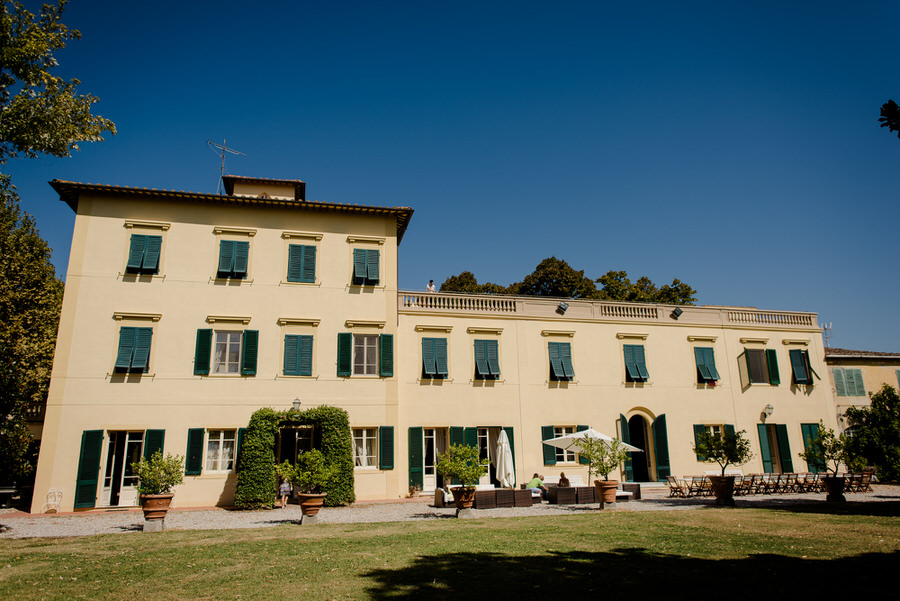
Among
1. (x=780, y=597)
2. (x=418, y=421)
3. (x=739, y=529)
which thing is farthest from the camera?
(x=418, y=421)

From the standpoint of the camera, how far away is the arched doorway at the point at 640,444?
23.9 meters

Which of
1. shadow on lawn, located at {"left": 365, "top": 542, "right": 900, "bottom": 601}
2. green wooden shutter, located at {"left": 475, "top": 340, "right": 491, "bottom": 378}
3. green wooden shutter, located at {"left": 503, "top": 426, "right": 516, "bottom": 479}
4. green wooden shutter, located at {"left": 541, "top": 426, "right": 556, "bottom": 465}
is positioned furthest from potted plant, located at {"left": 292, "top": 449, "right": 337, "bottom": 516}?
green wooden shutter, located at {"left": 541, "top": 426, "right": 556, "bottom": 465}

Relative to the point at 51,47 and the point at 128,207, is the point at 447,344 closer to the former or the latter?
the point at 128,207

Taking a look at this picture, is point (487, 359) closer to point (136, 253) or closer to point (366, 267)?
point (366, 267)

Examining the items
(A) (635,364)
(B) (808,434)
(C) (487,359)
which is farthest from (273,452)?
(B) (808,434)

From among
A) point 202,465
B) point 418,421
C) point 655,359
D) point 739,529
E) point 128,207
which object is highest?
point 128,207

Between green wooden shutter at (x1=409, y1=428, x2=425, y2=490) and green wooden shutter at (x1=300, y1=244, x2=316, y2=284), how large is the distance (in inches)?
265

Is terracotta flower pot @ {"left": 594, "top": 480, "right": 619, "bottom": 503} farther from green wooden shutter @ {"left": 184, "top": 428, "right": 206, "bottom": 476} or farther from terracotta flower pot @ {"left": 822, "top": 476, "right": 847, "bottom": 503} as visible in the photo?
green wooden shutter @ {"left": 184, "top": 428, "right": 206, "bottom": 476}

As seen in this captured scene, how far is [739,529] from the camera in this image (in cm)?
1122

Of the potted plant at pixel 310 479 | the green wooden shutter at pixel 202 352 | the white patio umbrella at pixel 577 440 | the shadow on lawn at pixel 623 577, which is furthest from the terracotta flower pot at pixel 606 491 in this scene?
the green wooden shutter at pixel 202 352

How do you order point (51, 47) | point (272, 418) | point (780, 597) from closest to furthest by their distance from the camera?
point (780, 597), point (51, 47), point (272, 418)

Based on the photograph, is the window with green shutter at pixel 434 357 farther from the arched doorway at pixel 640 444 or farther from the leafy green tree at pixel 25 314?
the leafy green tree at pixel 25 314

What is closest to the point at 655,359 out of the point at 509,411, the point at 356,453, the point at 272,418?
the point at 509,411

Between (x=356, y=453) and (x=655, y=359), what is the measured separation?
44.4 ft
